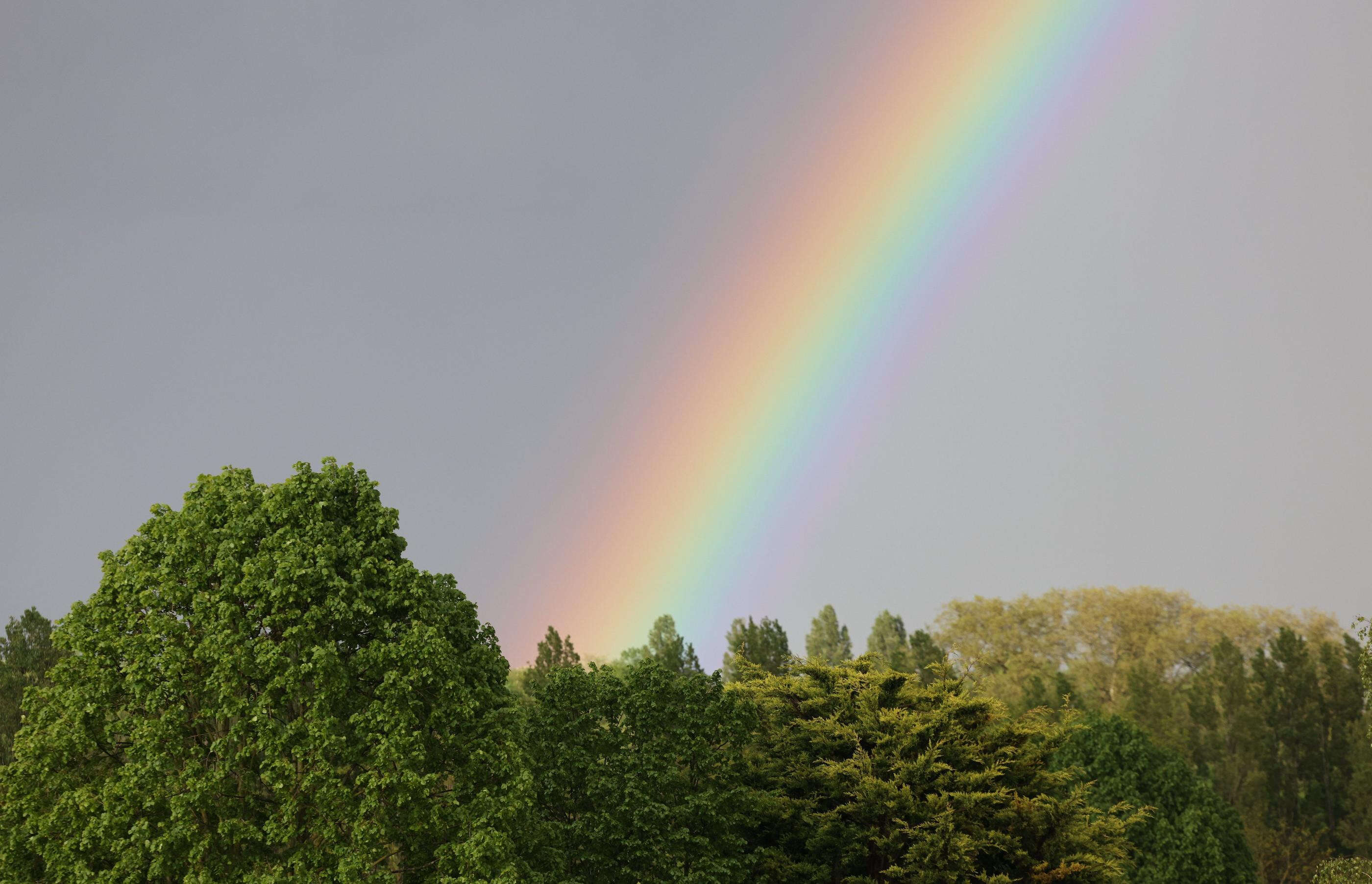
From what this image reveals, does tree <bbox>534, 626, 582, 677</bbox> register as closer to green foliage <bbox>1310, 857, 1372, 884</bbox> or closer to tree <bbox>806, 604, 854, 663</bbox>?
green foliage <bbox>1310, 857, 1372, 884</bbox>

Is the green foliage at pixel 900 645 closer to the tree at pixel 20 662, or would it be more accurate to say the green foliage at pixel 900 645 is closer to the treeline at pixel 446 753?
the treeline at pixel 446 753

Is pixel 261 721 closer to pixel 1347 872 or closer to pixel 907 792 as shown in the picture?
pixel 907 792

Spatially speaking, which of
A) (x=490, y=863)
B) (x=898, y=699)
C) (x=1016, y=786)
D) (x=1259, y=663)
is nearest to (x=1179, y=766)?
(x=1016, y=786)

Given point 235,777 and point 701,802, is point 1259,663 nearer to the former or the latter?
point 701,802

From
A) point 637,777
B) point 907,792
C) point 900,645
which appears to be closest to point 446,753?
point 637,777

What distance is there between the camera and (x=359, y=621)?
68.5ft

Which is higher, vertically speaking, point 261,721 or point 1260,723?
point 1260,723

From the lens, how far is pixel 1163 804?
41562 millimetres

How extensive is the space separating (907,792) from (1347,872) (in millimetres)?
11707

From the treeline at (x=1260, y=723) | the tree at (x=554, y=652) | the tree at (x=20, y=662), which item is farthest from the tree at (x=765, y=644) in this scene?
the tree at (x=20, y=662)

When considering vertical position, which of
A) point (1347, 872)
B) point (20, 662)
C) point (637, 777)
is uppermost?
point (20, 662)

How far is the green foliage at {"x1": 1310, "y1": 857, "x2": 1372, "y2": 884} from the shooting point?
2805 cm

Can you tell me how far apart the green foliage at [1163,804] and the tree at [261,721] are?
84.6ft

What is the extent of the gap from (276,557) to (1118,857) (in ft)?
89.0
